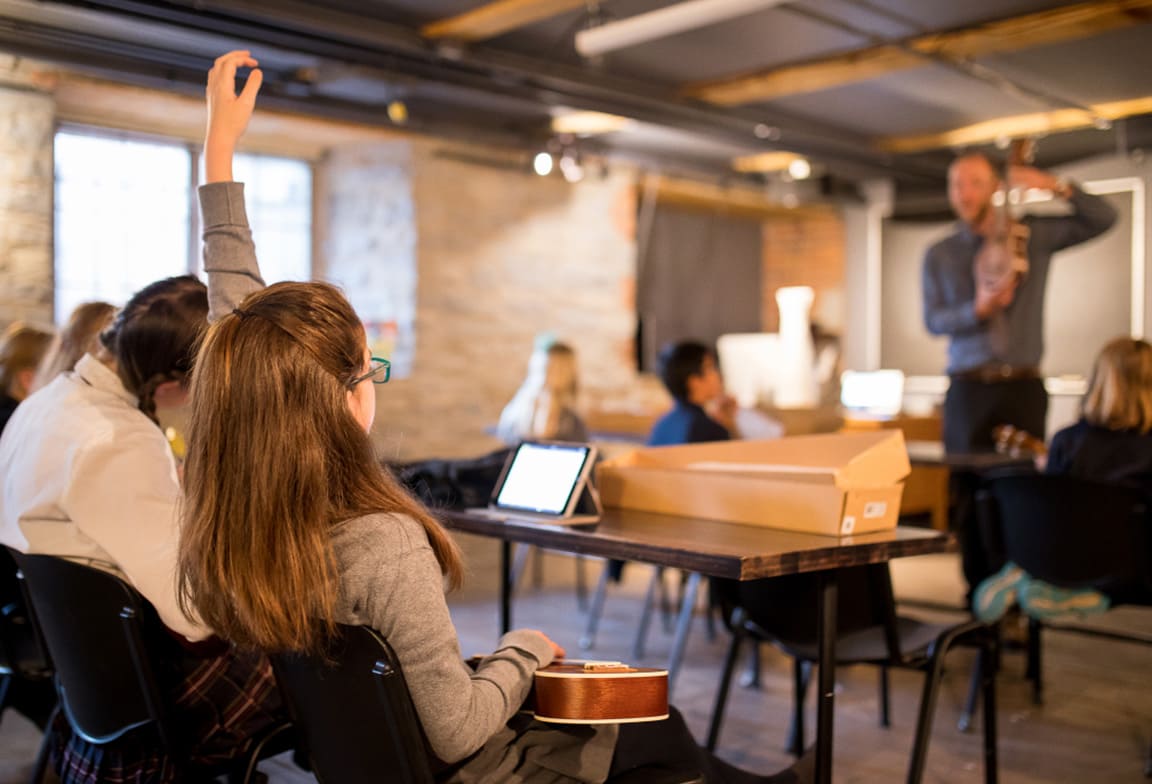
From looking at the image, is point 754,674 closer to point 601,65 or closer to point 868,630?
point 868,630

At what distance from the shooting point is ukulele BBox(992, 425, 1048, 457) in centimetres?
424

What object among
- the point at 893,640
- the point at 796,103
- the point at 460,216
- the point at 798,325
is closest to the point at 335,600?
the point at 893,640

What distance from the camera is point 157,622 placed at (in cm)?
193

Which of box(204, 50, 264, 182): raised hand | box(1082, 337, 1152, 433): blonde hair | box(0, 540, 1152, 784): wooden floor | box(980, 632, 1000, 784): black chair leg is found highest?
box(204, 50, 264, 182): raised hand

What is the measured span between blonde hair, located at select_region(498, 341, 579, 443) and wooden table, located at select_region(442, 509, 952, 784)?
105 inches

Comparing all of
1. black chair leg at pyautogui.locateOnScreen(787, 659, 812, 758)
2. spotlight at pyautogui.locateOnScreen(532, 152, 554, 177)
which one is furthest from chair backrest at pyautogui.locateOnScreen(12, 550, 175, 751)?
spotlight at pyautogui.locateOnScreen(532, 152, 554, 177)

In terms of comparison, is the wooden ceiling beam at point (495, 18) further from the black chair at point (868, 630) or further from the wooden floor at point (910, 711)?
the black chair at point (868, 630)

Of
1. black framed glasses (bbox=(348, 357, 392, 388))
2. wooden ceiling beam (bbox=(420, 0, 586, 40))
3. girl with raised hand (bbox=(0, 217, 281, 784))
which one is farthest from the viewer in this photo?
wooden ceiling beam (bbox=(420, 0, 586, 40))

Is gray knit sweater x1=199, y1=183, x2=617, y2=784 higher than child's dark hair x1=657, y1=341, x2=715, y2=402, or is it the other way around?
child's dark hair x1=657, y1=341, x2=715, y2=402

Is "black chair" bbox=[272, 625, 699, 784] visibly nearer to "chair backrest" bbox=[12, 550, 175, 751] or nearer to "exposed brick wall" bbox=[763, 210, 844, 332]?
"chair backrest" bbox=[12, 550, 175, 751]

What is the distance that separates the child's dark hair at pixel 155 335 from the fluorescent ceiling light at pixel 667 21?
2757 mm

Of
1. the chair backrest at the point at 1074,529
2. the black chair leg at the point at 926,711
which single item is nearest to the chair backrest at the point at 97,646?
the black chair leg at the point at 926,711

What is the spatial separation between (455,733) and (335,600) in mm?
236

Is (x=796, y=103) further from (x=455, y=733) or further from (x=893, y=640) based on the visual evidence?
(x=455, y=733)
